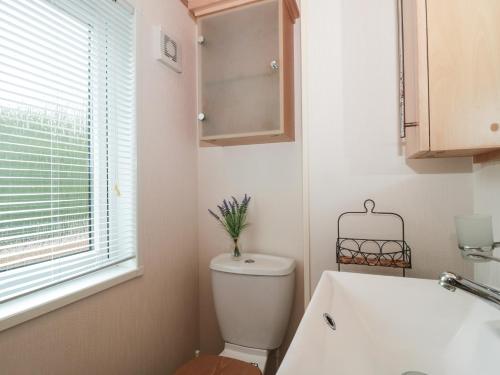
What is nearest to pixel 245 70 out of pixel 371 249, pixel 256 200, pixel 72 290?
pixel 256 200

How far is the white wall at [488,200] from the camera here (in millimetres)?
813

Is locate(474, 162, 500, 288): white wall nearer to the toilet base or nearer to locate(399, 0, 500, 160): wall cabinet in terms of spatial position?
locate(399, 0, 500, 160): wall cabinet

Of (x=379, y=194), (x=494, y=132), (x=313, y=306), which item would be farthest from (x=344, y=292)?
(x=494, y=132)

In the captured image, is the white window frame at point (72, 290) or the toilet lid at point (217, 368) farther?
the toilet lid at point (217, 368)

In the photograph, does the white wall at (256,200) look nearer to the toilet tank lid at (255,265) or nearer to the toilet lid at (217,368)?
the toilet tank lid at (255,265)

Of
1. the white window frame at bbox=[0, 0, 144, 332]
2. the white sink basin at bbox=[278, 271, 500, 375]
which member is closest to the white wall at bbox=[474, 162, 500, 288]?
the white sink basin at bbox=[278, 271, 500, 375]

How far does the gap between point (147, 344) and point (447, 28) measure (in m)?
1.49

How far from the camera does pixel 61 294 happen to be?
2.66 feet

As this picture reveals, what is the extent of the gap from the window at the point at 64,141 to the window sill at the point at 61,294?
0.10 ft

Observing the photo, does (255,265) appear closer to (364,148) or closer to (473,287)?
(364,148)

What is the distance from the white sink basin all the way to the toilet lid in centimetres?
46

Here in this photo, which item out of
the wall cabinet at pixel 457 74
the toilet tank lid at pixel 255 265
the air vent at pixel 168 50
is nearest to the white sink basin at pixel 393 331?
the toilet tank lid at pixel 255 265

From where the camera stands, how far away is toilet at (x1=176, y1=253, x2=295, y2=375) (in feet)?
3.87

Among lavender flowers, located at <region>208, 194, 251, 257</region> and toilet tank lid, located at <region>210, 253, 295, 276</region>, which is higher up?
lavender flowers, located at <region>208, 194, 251, 257</region>
